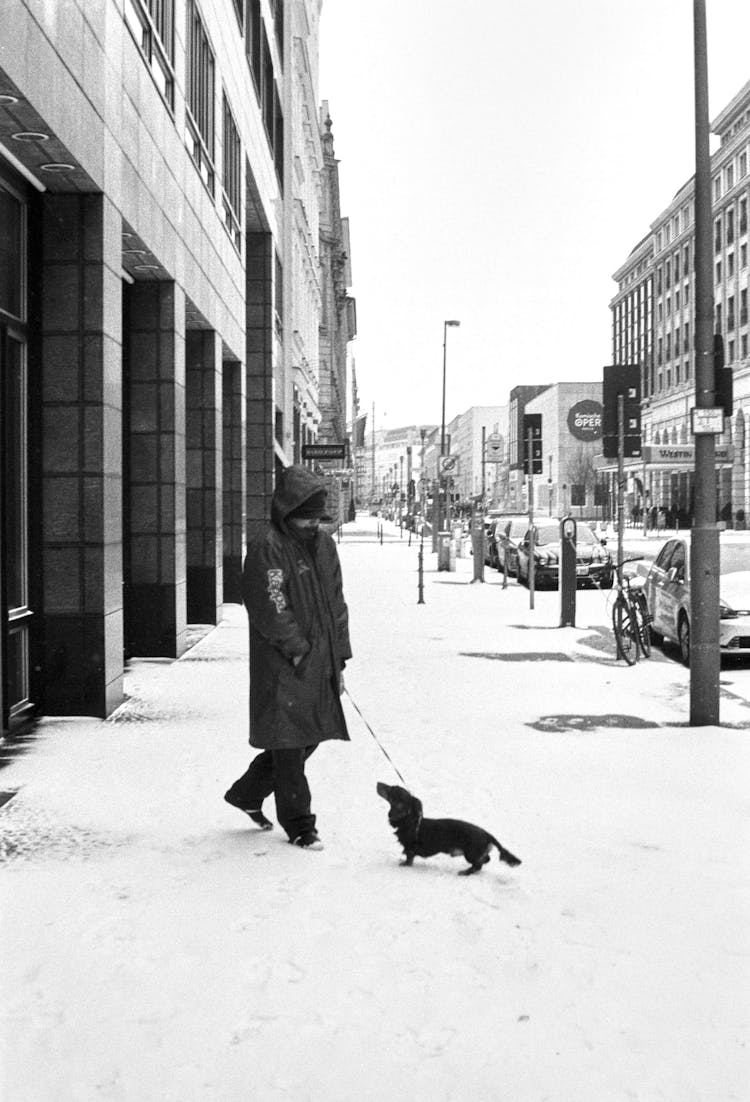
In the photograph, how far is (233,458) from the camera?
66.3 ft

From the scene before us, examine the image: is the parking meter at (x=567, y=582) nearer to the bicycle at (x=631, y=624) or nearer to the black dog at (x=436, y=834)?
the bicycle at (x=631, y=624)

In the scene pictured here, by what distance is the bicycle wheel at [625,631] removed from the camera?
13.2 m

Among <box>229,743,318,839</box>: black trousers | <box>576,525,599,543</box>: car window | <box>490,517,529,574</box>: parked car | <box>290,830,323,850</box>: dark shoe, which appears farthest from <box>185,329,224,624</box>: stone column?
<box>576,525,599,543</box>: car window

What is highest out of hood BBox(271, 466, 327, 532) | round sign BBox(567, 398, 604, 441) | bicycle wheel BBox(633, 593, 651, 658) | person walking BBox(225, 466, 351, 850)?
round sign BBox(567, 398, 604, 441)

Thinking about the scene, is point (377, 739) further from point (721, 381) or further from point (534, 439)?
point (534, 439)

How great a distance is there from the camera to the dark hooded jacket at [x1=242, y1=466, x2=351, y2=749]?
18.3 ft

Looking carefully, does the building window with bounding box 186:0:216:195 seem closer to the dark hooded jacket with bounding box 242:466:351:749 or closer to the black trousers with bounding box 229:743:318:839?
the dark hooded jacket with bounding box 242:466:351:749

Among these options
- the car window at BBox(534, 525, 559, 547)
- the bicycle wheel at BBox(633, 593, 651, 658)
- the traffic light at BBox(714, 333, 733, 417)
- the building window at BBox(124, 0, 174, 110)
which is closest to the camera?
the traffic light at BBox(714, 333, 733, 417)

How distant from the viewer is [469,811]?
21.7ft

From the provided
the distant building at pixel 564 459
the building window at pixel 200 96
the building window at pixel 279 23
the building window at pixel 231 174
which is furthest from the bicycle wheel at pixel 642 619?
the distant building at pixel 564 459

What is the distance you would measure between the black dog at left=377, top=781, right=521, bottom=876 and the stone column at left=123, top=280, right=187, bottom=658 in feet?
25.8

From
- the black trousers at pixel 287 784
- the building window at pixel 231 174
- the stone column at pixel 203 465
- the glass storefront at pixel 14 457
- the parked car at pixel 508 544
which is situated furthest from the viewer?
the parked car at pixel 508 544

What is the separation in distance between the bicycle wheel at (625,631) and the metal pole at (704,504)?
370cm

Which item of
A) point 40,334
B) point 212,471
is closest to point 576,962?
point 40,334
